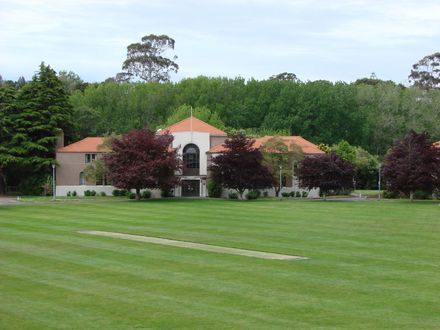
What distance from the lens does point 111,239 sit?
3247cm

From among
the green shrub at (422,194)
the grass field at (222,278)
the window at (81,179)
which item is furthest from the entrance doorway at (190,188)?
the grass field at (222,278)

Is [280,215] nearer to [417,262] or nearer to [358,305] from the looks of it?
[417,262]

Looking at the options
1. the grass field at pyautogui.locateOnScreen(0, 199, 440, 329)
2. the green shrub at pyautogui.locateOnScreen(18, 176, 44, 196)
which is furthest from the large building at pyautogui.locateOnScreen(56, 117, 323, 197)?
the grass field at pyautogui.locateOnScreen(0, 199, 440, 329)

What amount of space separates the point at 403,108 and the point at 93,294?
95247 mm

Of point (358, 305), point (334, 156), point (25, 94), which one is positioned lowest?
point (358, 305)

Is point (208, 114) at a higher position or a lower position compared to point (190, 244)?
higher

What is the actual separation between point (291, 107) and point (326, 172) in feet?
124

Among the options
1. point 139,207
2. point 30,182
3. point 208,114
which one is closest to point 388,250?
point 139,207

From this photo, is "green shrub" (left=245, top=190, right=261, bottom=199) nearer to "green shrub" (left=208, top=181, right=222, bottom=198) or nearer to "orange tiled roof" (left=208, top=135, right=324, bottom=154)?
"green shrub" (left=208, top=181, right=222, bottom=198)

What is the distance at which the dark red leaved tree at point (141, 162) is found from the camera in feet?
228

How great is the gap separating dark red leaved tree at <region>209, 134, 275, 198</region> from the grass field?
30.8 metres

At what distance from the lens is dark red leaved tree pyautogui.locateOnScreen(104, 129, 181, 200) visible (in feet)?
228

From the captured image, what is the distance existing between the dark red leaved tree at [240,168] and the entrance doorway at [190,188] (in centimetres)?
691

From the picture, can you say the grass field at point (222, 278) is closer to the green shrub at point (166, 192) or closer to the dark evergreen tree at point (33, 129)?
the green shrub at point (166, 192)
